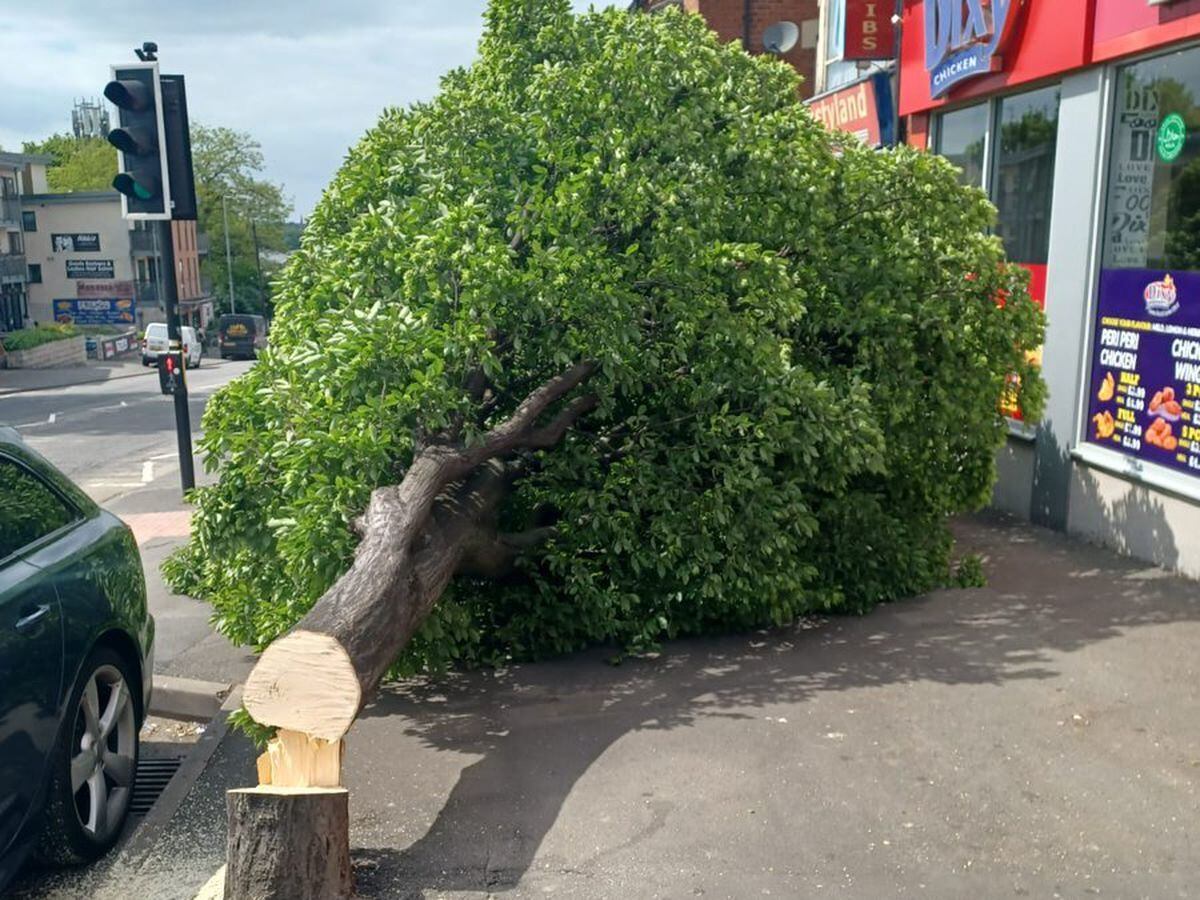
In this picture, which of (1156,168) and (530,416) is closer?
(530,416)

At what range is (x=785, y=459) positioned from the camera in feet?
23.3

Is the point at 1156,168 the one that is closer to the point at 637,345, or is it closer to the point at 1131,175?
the point at 1131,175

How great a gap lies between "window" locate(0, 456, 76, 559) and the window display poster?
707 cm

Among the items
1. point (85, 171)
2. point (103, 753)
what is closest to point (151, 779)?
point (103, 753)

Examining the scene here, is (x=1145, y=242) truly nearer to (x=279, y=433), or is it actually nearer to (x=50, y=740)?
(x=279, y=433)

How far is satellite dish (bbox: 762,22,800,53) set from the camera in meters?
19.9

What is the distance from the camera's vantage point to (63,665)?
438 centimetres

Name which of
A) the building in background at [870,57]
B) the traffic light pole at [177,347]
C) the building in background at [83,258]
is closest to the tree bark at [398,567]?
the traffic light pole at [177,347]

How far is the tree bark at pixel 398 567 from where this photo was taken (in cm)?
418

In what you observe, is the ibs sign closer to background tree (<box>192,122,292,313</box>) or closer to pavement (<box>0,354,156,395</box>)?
pavement (<box>0,354,156,395</box>)

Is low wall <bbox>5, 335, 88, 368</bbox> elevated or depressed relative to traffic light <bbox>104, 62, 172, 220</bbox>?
depressed

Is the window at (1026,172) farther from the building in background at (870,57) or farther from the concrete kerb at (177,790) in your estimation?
the concrete kerb at (177,790)

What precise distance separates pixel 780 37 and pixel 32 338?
3735 cm

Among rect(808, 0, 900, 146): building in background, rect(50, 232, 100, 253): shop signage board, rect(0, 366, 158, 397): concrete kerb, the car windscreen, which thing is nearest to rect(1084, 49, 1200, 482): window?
rect(808, 0, 900, 146): building in background
